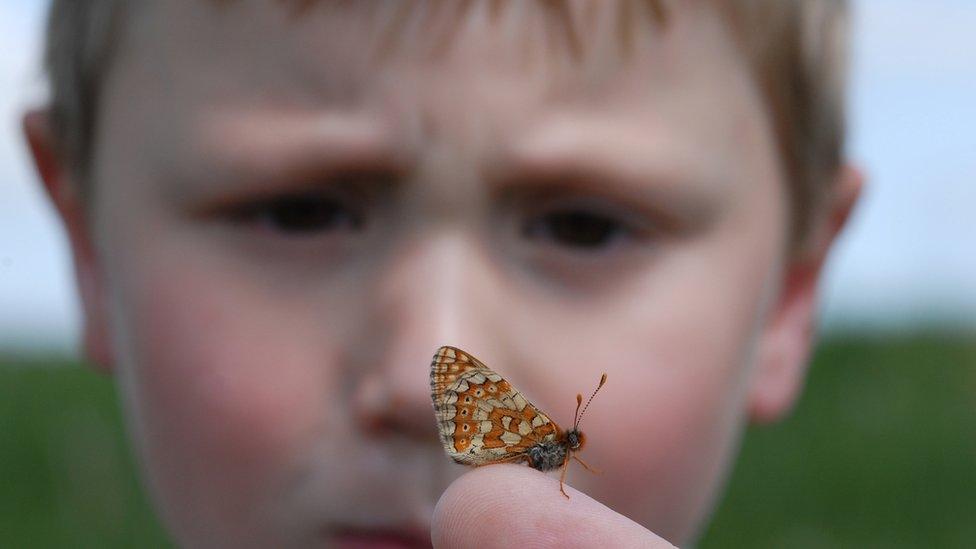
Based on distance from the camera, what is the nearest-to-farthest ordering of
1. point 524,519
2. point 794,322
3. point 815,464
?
1. point 524,519
2. point 794,322
3. point 815,464

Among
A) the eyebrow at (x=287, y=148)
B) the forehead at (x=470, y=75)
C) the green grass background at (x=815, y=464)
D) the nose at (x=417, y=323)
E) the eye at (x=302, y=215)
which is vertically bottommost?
the green grass background at (x=815, y=464)

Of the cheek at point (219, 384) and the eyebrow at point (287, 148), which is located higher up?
the eyebrow at point (287, 148)

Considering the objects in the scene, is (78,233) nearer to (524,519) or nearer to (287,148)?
(287,148)

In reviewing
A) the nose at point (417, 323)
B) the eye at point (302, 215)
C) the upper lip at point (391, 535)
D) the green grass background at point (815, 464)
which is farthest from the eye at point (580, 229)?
the green grass background at point (815, 464)

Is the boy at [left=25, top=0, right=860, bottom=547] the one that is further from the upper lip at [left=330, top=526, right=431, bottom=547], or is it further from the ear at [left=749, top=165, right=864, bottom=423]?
the ear at [left=749, top=165, right=864, bottom=423]

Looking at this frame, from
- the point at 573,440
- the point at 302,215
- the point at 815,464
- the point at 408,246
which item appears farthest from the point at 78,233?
the point at 815,464

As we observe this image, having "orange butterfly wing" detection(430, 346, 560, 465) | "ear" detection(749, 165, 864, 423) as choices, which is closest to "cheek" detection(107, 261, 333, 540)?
"orange butterfly wing" detection(430, 346, 560, 465)

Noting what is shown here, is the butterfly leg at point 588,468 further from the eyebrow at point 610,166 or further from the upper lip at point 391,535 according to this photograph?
the eyebrow at point 610,166
